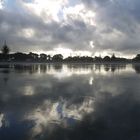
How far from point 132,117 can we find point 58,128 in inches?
154

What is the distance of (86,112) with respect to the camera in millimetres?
12375

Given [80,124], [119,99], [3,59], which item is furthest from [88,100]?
[3,59]

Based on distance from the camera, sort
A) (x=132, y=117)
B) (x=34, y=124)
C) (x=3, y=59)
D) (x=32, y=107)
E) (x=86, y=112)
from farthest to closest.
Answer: (x=3, y=59)
(x=32, y=107)
(x=86, y=112)
(x=132, y=117)
(x=34, y=124)

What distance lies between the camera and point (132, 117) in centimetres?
1147

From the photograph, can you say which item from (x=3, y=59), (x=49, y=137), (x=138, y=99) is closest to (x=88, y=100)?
(x=138, y=99)

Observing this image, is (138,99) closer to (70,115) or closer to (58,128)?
(70,115)

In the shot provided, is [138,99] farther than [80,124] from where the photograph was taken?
Yes

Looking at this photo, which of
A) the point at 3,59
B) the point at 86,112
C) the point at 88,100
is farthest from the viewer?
the point at 3,59

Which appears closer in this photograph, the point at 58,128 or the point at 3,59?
the point at 58,128

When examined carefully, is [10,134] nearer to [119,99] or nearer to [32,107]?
[32,107]

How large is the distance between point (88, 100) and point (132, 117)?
468cm

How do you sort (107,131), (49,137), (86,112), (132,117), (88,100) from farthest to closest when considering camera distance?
(88,100) < (86,112) < (132,117) < (107,131) < (49,137)

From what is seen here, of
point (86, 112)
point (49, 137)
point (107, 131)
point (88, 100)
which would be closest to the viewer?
point (49, 137)

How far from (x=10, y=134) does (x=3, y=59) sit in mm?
153252
